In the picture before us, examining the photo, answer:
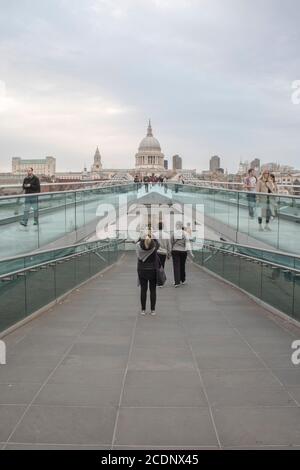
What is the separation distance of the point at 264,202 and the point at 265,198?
18 cm

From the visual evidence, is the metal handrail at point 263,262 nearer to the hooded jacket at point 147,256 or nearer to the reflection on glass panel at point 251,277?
the reflection on glass panel at point 251,277

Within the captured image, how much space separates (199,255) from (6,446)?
16.0m

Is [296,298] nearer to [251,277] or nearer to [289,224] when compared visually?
[289,224]

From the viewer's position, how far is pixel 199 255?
20.2 metres

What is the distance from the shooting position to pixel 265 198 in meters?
12.7

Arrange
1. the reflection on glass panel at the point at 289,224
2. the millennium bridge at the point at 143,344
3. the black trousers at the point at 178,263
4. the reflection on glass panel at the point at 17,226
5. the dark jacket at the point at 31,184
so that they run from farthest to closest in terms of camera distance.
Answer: the black trousers at the point at 178,263
the dark jacket at the point at 31,184
the reflection on glass panel at the point at 289,224
the reflection on glass panel at the point at 17,226
the millennium bridge at the point at 143,344

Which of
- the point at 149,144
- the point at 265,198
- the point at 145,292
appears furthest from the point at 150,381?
the point at 149,144

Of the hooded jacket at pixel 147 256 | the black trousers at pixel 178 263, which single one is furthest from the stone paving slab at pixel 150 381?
the black trousers at pixel 178 263

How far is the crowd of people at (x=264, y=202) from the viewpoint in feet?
40.5

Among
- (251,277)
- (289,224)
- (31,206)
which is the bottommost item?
(251,277)

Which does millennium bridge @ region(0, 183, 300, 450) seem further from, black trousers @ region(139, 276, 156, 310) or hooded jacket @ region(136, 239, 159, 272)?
hooded jacket @ region(136, 239, 159, 272)

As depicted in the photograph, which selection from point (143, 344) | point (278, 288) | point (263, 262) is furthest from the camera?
point (263, 262)

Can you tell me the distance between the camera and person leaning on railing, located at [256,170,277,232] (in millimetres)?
12581
